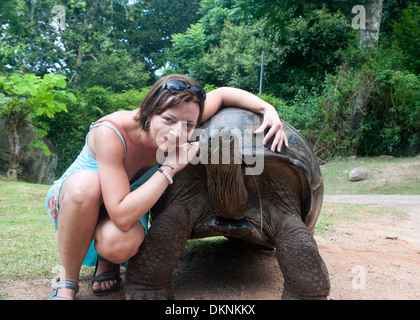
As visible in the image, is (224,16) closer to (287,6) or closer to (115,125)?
(287,6)

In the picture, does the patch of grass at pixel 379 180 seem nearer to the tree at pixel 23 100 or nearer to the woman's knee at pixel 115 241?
the tree at pixel 23 100

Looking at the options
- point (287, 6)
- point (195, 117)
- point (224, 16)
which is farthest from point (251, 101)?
point (224, 16)

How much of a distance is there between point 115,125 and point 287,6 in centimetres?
1241

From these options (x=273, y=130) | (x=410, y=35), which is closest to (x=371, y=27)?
(x=410, y=35)

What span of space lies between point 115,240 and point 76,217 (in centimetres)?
21

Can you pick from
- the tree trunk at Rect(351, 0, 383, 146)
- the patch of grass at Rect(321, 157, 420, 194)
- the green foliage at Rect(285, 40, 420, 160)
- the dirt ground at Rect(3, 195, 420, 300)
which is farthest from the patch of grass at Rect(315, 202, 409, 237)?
the tree trunk at Rect(351, 0, 383, 146)

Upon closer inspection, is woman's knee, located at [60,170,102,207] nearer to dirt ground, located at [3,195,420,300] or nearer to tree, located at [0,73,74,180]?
dirt ground, located at [3,195,420,300]

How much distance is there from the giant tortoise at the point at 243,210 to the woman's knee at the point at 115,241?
110 millimetres

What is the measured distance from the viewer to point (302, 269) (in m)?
1.71

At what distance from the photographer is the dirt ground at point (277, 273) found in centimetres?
191

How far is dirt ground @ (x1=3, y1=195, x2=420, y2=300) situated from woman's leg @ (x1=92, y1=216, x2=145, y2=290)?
0.37 metres

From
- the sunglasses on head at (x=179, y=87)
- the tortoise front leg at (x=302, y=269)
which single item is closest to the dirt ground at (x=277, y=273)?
the tortoise front leg at (x=302, y=269)

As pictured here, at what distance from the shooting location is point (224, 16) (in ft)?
66.1

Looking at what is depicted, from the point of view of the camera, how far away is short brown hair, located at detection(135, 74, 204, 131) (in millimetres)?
1586
